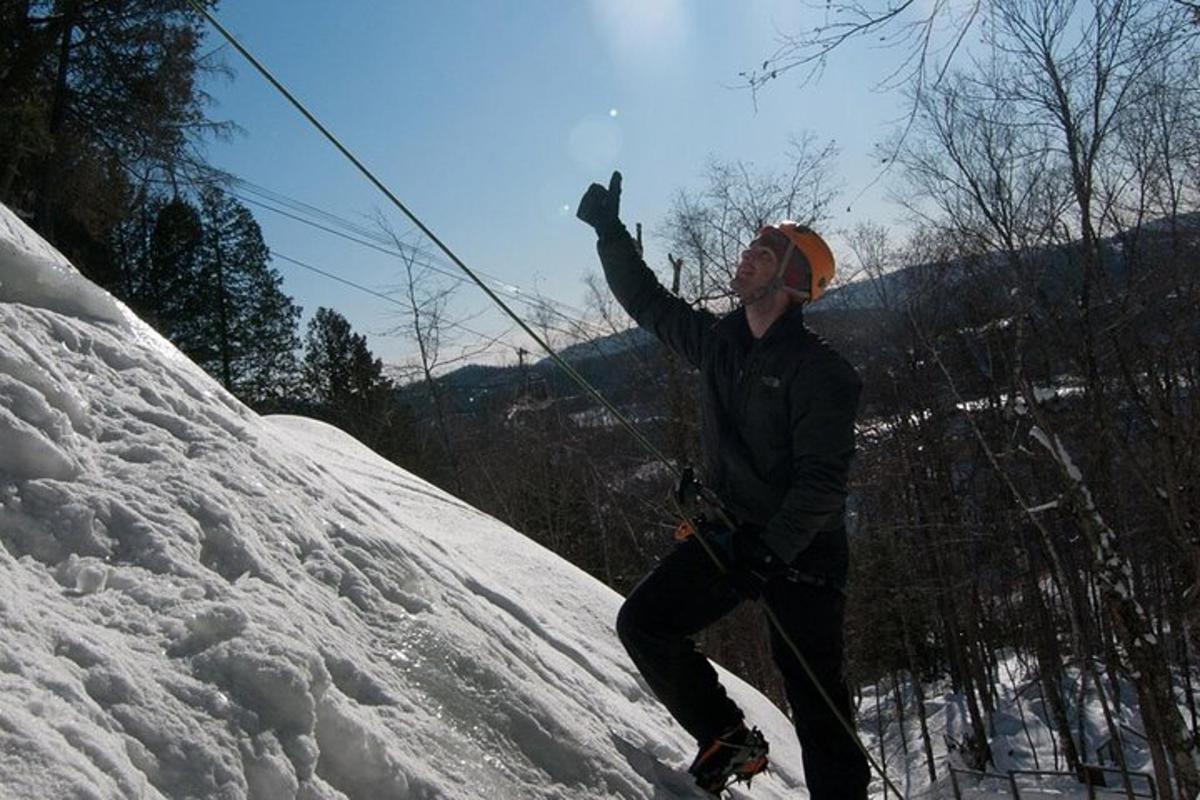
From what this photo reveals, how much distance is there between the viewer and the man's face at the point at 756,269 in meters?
3.51

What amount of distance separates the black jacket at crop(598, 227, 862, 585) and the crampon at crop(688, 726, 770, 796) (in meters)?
0.73

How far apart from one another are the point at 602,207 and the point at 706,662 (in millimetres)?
1971

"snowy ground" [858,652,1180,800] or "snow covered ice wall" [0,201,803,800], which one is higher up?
"snow covered ice wall" [0,201,803,800]

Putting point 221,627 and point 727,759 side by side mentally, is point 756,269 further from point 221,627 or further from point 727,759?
point 221,627

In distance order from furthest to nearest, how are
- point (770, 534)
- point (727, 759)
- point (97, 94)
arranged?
1. point (97, 94)
2. point (727, 759)
3. point (770, 534)

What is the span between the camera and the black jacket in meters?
3.14

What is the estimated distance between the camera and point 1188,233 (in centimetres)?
1407

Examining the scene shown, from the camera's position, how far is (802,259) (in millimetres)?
3520

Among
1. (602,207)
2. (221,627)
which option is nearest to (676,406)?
(602,207)

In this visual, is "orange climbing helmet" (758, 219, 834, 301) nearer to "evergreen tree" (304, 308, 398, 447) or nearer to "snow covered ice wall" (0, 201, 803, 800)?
"snow covered ice wall" (0, 201, 803, 800)

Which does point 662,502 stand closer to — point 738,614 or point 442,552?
point 738,614

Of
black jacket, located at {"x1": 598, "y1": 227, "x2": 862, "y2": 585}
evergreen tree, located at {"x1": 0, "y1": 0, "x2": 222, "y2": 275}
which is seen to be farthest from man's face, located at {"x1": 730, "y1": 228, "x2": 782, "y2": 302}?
evergreen tree, located at {"x1": 0, "y1": 0, "x2": 222, "y2": 275}

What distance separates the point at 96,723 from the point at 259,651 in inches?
18.5

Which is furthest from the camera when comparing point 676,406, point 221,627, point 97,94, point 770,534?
point 676,406
